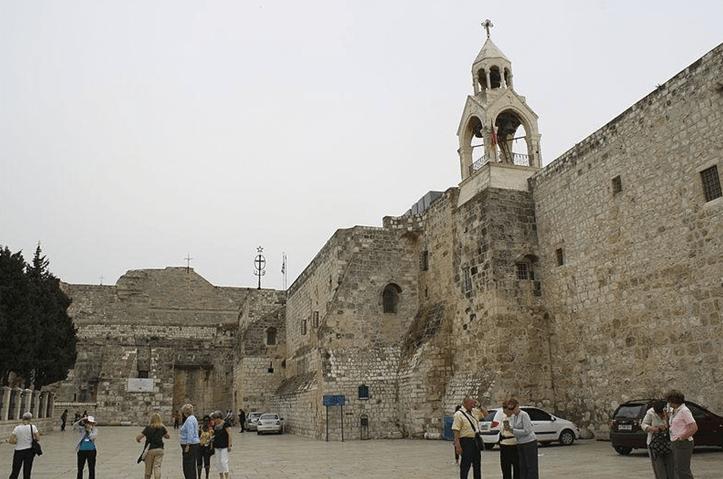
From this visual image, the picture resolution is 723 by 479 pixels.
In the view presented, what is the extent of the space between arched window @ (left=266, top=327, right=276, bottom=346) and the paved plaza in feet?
46.5

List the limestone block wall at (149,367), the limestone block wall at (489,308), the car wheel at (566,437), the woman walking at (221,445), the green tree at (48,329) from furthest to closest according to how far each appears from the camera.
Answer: the limestone block wall at (149,367) → the green tree at (48,329) → the limestone block wall at (489,308) → the car wheel at (566,437) → the woman walking at (221,445)

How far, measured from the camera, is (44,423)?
26703 millimetres

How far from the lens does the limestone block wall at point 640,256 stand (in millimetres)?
12484

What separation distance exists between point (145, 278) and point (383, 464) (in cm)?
3796

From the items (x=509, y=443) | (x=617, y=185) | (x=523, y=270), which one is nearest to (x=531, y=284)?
(x=523, y=270)

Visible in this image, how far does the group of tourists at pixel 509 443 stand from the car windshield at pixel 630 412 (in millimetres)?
4831

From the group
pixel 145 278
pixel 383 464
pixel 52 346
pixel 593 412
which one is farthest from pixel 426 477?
pixel 145 278

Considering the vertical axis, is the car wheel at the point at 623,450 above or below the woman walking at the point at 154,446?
below

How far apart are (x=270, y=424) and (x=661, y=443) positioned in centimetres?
2008

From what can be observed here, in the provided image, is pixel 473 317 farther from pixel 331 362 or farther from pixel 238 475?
pixel 238 475

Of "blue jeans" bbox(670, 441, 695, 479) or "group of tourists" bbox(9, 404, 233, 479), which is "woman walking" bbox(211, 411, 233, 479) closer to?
"group of tourists" bbox(9, 404, 233, 479)

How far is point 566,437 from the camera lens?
1489 cm

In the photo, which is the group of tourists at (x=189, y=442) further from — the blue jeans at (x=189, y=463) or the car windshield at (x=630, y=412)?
the car windshield at (x=630, y=412)

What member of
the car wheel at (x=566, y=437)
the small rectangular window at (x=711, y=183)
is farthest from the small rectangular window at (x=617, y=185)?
the car wheel at (x=566, y=437)
